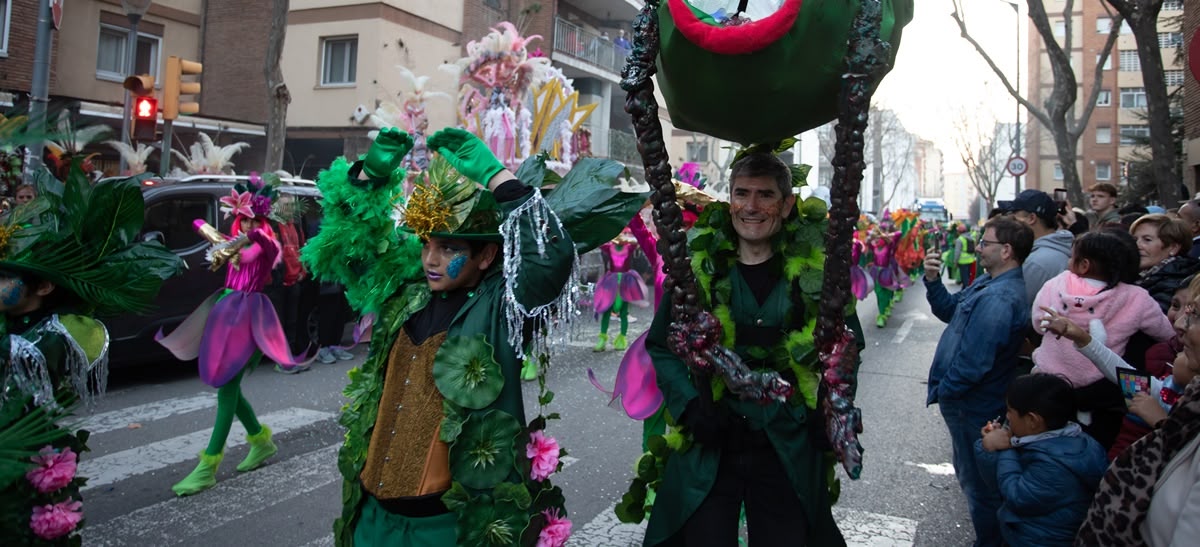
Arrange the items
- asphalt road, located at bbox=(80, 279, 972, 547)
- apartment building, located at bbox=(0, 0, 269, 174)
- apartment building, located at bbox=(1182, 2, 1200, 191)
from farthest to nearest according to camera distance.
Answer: apartment building, located at bbox=(0, 0, 269, 174) < apartment building, located at bbox=(1182, 2, 1200, 191) < asphalt road, located at bbox=(80, 279, 972, 547)

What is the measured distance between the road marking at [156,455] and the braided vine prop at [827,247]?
436cm

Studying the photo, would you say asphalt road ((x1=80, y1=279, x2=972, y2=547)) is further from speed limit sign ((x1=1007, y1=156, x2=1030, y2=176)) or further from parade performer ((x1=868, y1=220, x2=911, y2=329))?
speed limit sign ((x1=1007, y1=156, x2=1030, y2=176))

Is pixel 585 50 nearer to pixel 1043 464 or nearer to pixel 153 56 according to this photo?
pixel 153 56

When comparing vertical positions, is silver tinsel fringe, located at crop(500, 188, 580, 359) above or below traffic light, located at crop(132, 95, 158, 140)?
below

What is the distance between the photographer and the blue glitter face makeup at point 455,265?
279cm

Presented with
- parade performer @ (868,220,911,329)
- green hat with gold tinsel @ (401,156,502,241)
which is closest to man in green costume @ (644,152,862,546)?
green hat with gold tinsel @ (401,156,502,241)

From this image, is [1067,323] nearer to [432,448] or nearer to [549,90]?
[432,448]

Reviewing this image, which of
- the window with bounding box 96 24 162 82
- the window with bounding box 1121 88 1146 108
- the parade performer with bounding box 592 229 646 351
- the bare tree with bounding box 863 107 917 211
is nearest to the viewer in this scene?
the parade performer with bounding box 592 229 646 351

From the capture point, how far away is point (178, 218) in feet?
28.2

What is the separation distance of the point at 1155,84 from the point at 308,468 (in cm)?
850

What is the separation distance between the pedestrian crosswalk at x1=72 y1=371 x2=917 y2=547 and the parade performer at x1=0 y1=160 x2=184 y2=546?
1295mm

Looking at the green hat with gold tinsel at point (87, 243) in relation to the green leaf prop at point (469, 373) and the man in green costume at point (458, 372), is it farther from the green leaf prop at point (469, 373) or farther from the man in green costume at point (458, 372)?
the green leaf prop at point (469, 373)

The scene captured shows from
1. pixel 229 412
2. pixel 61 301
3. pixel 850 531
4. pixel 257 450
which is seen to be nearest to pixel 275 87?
pixel 257 450

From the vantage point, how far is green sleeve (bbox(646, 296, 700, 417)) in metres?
2.75
